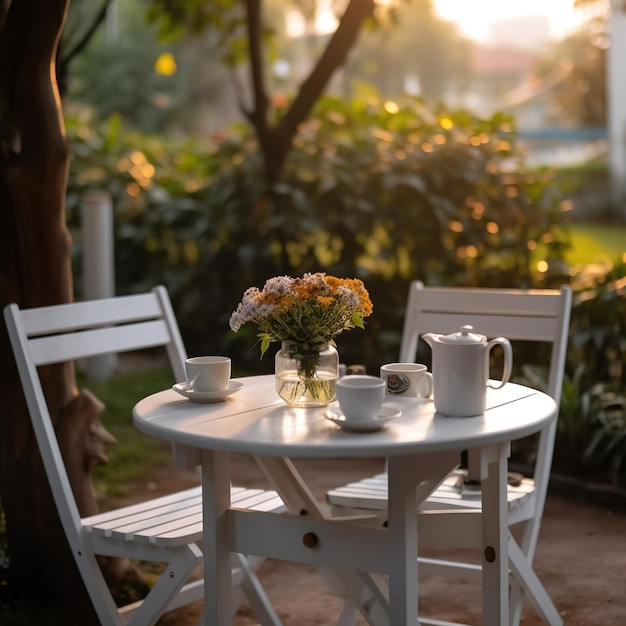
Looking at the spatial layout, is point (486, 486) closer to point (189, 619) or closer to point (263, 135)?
point (189, 619)

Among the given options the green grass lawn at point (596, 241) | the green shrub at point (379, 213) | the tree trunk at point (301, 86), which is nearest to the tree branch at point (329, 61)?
the tree trunk at point (301, 86)

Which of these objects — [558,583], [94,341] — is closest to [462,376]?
[94,341]

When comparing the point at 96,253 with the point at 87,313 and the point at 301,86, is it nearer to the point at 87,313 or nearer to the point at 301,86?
the point at 301,86

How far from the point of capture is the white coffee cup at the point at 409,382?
247cm

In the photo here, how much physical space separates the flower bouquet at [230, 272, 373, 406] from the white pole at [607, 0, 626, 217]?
81.1 feet

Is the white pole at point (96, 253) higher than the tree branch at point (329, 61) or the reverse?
the reverse

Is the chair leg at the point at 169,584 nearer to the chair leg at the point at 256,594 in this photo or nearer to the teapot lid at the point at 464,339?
the chair leg at the point at 256,594

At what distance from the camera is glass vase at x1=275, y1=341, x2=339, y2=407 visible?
2.30 m

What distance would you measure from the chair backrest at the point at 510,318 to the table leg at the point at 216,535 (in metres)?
1.02

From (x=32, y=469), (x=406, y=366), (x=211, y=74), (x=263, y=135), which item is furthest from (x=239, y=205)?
(x=211, y=74)

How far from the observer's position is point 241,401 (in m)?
2.46

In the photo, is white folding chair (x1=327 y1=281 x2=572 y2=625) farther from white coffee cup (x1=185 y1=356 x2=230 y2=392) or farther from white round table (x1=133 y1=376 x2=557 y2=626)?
white coffee cup (x1=185 y1=356 x2=230 y2=392)

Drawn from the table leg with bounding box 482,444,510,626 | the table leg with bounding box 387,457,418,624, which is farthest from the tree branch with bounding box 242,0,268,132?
the table leg with bounding box 387,457,418,624

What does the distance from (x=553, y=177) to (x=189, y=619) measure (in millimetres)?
4042
